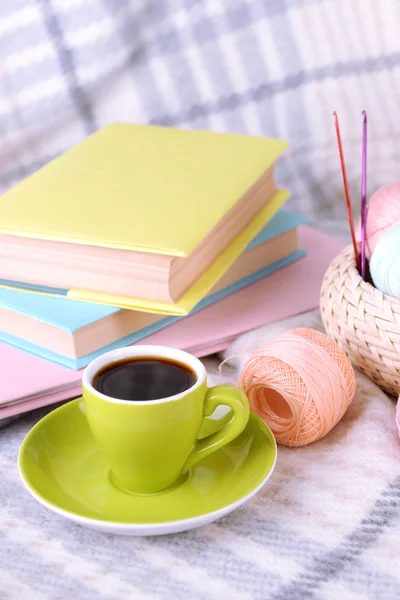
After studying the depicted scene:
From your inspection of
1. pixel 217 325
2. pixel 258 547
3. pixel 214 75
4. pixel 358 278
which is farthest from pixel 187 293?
pixel 214 75

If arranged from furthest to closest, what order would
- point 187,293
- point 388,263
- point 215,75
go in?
point 215,75 → point 187,293 → point 388,263

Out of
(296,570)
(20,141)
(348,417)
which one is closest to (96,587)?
(296,570)

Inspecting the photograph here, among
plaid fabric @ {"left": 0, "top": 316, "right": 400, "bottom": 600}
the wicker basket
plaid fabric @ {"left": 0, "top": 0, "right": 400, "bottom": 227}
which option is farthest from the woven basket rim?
plaid fabric @ {"left": 0, "top": 0, "right": 400, "bottom": 227}

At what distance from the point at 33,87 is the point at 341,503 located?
2.69 ft

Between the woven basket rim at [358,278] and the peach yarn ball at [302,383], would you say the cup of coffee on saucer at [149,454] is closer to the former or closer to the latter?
the peach yarn ball at [302,383]

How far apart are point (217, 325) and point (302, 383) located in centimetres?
20

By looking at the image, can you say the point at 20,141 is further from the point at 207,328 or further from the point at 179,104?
the point at 207,328

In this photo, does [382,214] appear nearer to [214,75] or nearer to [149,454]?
[149,454]

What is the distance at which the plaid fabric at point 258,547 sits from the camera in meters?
0.59

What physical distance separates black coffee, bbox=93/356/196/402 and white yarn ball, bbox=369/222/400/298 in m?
0.20

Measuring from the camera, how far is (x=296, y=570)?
0.61 m

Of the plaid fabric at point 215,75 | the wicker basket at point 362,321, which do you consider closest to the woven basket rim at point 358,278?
the wicker basket at point 362,321

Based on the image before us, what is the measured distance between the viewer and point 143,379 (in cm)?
65

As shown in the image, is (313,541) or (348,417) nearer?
(313,541)
